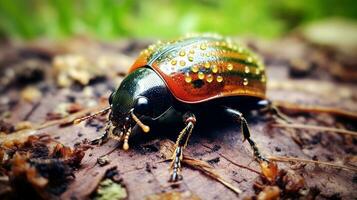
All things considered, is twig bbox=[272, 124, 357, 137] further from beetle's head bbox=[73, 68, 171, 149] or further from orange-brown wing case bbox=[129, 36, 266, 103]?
beetle's head bbox=[73, 68, 171, 149]

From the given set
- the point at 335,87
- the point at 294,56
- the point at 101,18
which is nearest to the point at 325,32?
the point at 294,56

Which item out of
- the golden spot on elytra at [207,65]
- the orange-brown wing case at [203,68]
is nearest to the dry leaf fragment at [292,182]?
the orange-brown wing case at [203,68]

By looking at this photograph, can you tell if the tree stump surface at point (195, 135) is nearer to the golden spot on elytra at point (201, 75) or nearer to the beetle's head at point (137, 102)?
the beetle's head at point (137, 102)

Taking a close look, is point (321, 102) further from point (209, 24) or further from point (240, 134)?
point (209, 24)

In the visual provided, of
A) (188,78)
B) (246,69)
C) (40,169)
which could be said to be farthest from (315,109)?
(40,169)

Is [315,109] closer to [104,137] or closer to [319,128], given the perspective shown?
[319,128]

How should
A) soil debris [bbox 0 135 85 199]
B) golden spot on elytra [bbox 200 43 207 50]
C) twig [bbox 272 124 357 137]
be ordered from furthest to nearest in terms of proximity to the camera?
twig [bbox 272 124 357 137]
golden spot on elytra [bbox 200 43 207 50]
soil debris [bbox 0 135 85 199]

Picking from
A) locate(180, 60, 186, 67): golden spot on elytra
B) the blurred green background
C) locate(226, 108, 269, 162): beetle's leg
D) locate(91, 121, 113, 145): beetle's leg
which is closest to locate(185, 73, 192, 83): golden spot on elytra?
locate(180, 60, 186, 67): golden spot on elytra
